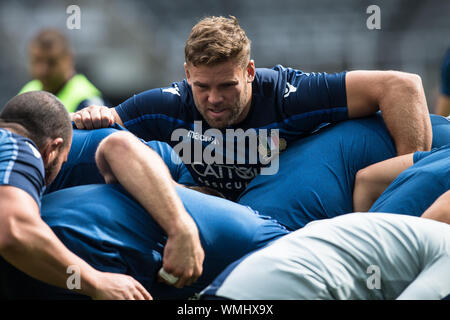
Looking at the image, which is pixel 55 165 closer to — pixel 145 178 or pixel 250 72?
pixel 145 178

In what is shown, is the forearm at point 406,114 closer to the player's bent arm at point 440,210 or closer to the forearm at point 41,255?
the player's bent arm at point 440,210

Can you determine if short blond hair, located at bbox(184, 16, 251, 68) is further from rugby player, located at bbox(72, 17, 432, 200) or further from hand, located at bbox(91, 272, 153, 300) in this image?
hand, located at bbox(91, 272, 153, 300)

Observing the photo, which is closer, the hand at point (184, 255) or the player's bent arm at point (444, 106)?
the hand at point (184, 255)

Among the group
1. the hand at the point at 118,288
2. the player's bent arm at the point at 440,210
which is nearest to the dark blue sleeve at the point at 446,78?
the player's bent arm at the point at 440,210

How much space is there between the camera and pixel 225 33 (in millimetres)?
1715

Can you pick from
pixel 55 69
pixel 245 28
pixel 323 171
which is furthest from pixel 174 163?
pixel 245 28

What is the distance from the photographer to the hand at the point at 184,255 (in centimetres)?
119

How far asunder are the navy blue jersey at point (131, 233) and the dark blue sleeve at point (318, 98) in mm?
527

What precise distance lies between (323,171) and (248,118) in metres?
0.32
